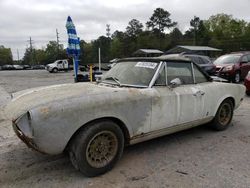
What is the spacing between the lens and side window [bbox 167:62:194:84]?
438 centimetres

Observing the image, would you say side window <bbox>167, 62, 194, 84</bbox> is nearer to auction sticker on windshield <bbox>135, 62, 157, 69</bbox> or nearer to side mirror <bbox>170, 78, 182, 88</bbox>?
side mirror <bbox>170, 78, 182, 88</bbox>

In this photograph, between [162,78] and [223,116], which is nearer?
[162,78]

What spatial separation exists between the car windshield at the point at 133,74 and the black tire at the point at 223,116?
6.07 feet

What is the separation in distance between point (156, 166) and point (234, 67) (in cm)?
1032

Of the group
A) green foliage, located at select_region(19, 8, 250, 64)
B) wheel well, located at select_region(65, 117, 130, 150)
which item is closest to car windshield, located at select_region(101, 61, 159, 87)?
wheel well, located at select_region(65, 117, 130, 150)

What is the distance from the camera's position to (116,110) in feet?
11.3

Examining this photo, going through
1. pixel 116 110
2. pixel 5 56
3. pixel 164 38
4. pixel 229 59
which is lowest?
pixel 116 110

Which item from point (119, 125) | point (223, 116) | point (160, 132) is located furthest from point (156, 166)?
point (223, 116)

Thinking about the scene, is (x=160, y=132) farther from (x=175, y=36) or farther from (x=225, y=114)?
(x=175, y=36)

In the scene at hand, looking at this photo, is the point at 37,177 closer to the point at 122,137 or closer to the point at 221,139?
the point at 122,137

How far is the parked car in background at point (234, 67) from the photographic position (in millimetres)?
12410

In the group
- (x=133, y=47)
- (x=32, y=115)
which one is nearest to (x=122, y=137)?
(x=32, y=115)

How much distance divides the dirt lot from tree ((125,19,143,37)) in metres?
72.3

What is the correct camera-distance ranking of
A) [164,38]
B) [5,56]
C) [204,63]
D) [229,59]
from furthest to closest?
1. [5,56]
2. [164,38]
3. [204,63]
4. [229,59]
